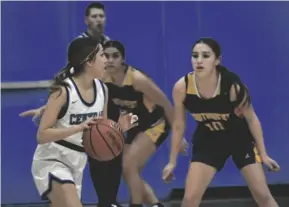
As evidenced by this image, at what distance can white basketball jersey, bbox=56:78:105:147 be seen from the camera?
4.57 meters

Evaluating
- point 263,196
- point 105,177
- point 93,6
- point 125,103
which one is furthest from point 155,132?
point 93,6

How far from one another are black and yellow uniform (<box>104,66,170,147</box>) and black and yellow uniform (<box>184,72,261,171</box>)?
0.85 metres

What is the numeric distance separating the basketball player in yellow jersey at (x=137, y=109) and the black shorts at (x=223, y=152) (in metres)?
0.84

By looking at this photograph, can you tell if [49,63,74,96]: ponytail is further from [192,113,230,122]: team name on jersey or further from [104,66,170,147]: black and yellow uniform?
[104,66,170,147]: black and yellow uniform

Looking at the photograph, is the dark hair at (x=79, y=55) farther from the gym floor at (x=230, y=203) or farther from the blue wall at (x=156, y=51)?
the gym floor at (x=230, y=203)

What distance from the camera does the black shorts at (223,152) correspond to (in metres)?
5.14

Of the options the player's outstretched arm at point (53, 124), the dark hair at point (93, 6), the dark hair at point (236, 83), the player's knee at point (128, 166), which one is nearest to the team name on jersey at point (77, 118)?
the player's outstretched arm at point (53, 124)

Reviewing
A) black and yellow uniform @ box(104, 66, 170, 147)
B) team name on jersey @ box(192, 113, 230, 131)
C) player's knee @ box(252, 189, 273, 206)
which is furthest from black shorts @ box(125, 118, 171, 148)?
player's knee @ box(252, 189, 273, 206)

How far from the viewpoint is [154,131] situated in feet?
20.0

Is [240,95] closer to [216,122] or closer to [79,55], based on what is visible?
[216,122]

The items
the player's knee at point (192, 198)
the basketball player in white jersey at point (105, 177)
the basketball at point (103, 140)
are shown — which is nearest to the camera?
the basketball at point (103, 140)

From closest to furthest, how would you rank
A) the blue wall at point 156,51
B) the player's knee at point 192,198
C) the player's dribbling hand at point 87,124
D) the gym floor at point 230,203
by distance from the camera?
the player's dribbling hand at point 87,124
the player's knee at point 192,198
the gym floor at point 230,203
the blue wall at point 156,51

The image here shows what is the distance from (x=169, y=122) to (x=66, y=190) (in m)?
1.87

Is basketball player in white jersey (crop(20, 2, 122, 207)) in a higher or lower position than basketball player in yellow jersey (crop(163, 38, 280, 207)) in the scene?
lower
